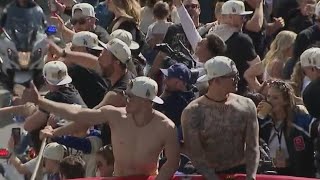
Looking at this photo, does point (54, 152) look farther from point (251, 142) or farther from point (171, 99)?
point (251, 142)

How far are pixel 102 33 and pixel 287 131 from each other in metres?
3.71

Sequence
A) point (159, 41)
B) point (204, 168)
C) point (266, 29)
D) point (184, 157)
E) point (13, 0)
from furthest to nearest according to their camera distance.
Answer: point (266, 29)
point (159, 41)
point (13, 0)
point (184, 157)
point (204, 168)

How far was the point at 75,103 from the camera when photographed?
9.62 metres

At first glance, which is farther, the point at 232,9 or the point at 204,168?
the point at 232,9

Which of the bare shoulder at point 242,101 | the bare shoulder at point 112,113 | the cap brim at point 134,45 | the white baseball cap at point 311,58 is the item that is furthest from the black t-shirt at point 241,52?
the bare shoulder at point 112,113

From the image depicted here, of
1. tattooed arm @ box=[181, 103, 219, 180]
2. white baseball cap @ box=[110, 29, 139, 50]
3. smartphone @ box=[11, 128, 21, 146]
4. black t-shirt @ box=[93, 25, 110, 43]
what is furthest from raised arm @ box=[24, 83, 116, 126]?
black t-shirt @ box=[93, 25, 110, 43]

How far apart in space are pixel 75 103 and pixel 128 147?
4.08 ft

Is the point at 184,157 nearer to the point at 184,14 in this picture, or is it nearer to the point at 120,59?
the point at 120,59

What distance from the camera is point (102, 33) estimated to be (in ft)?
40.6

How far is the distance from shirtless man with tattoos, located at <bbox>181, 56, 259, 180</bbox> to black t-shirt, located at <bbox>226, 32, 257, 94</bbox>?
107 inches

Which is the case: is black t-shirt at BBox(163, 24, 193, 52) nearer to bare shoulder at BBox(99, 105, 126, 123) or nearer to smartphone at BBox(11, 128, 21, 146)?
smartphone at BBox(11, 128, 21, 146)

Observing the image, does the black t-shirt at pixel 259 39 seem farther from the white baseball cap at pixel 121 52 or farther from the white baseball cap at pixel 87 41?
the white baseball cap at pixel 121 52

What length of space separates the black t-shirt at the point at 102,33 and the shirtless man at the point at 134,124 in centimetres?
366

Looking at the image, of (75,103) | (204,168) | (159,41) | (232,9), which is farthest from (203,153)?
(159,41)
